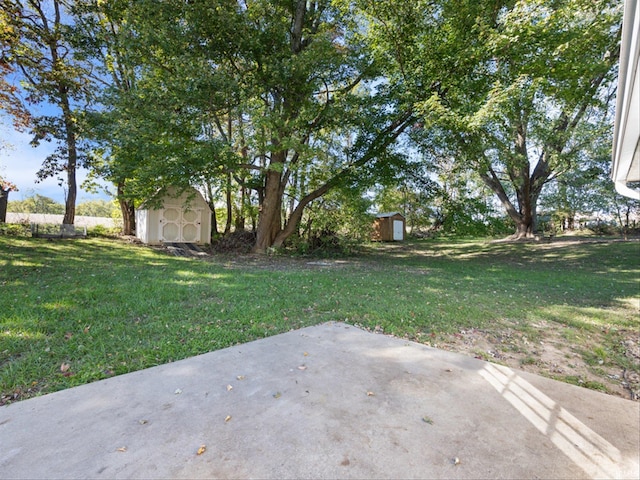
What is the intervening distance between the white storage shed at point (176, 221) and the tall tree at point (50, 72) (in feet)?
10.8

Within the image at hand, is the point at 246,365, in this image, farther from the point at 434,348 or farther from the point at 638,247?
the point at 638,247

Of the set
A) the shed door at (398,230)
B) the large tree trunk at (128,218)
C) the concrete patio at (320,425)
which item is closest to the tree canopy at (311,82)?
the large tree trunk at (128,218)

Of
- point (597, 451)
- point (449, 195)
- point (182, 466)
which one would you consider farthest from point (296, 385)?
point (449, 195)

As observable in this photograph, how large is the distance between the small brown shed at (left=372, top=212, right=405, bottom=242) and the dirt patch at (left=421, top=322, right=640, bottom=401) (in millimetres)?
18326

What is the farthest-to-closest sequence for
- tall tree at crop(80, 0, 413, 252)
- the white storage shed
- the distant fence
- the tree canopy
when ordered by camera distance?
the distant fence → the white storage shed → tall tree at crop(80, 0, 413, 252) → the tree canopy

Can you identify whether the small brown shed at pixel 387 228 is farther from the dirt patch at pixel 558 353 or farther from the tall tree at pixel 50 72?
the dirt patch at pixel 558 353

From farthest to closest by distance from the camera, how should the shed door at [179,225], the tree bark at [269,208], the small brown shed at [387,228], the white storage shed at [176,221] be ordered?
1. the small brown shed at [387,228]
2. the shed door at [179,225]
3. the white storage shed at [176,221]
4. the tree bark at [269,208]

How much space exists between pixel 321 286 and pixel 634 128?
15.1 feet

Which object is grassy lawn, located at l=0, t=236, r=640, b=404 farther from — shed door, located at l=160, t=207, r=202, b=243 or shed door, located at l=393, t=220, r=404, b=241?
shed door, located at l=393, t=220, r=404, b=241

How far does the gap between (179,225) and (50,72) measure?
6.57 metres

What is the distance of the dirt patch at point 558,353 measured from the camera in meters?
2.71

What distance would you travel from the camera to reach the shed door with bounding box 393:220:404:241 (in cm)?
2241

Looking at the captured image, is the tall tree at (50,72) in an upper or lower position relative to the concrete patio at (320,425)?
upper

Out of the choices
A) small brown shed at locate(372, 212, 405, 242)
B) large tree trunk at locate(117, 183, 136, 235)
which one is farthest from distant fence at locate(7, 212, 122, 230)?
small brown shed at locate(372, 212, 405, 242)
